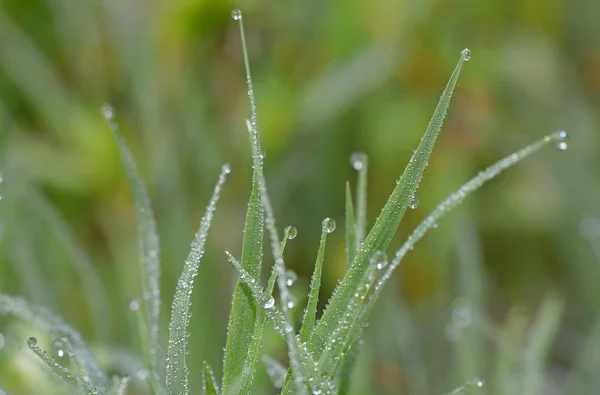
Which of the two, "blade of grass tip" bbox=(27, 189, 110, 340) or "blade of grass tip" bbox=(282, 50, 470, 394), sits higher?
"blade of grass tip" bbox=(27, 189, 110, 340)

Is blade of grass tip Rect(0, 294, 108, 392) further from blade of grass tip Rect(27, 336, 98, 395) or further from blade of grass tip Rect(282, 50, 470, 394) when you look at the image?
blade of grass tip Rect(282, 50, 470, 394)

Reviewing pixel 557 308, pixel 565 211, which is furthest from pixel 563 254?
pixel 557 308

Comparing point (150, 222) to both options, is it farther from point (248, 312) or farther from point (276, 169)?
point (276, 169)

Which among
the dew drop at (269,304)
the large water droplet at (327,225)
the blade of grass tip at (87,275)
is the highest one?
the blade of grass tip at (87,275)

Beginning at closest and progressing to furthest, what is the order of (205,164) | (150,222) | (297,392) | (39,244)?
(297,392) → (150,222) → (39,244) → (205,164)

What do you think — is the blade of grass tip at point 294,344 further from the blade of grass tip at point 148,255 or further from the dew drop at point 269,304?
the blade of grass tip at point 148,255

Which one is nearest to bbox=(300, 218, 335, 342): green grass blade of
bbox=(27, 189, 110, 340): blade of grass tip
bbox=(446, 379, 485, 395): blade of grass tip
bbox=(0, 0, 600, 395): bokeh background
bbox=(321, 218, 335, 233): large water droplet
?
bbox=(321, 218, 335, 233): large water droplet

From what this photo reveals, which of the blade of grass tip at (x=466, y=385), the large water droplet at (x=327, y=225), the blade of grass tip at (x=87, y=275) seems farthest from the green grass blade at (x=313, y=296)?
the blade of grass tip at (x=87, y=275)
